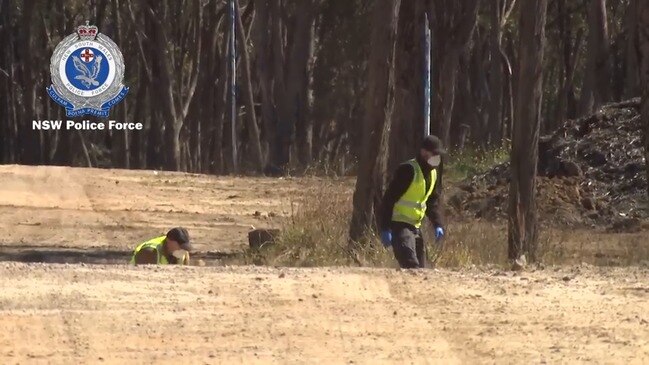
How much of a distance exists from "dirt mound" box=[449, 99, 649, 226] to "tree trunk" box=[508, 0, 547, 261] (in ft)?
21.0

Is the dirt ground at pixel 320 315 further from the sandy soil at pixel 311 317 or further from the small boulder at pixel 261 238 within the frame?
the small boulder at pixel 261 238

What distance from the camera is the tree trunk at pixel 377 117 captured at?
15055 mm

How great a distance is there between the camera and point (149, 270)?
11.8 meters

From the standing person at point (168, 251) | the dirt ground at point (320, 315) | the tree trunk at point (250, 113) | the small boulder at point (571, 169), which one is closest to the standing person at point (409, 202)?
the dirt ground at point (320, 315)

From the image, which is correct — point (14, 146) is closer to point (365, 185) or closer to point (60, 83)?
point (60, 83)

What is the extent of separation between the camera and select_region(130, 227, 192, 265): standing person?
43.1ft

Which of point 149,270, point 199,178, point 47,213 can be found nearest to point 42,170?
point 199,178

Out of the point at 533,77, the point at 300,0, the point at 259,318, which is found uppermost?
the point at 300,0

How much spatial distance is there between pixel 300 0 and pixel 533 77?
24.2 metres

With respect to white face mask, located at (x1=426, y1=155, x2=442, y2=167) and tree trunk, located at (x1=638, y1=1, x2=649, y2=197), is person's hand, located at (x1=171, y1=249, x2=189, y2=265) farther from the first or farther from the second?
tree trunk, located at (x1=638, y1=1, x2=649, y2=197)

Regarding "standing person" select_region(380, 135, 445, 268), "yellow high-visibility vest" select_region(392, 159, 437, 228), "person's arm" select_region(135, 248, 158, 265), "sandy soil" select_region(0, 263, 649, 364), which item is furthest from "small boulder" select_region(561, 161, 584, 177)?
"person's arm" select_region(135, 248, 158, 265)

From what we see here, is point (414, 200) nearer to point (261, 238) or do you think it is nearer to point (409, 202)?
point (409, 202)

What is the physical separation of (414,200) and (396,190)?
0.62 ft

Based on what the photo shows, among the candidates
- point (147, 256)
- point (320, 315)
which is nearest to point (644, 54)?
point (147, 256)
